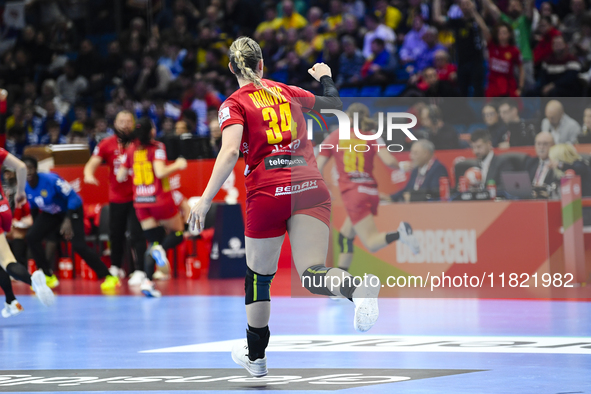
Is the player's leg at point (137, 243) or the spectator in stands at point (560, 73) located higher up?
the spectator in stands at point (560, 73)

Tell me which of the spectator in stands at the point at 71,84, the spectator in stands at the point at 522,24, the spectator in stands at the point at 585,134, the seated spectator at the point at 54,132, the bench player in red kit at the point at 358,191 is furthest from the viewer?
the spectator in stands at the point at 71,84

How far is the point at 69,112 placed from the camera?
59.2 ft

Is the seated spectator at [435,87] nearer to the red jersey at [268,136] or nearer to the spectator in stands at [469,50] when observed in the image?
the spectator in stands at [469,50]

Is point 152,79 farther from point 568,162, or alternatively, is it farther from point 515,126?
point 568,162

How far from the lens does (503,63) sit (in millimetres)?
12539

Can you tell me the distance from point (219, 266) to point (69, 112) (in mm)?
7842

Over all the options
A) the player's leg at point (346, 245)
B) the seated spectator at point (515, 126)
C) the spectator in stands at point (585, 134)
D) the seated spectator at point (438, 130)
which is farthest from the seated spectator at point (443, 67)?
the player's leg at point (346, 245)

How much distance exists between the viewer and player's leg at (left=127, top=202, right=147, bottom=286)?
10305 mm

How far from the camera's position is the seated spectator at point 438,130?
403 inches

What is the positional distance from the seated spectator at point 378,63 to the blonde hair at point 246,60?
32.6 ft

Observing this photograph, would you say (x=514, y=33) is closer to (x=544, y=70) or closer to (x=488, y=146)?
(x=544, y=70)

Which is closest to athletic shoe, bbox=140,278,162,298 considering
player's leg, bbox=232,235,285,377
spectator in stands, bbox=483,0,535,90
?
player's leg, bbox=232,235,285,377

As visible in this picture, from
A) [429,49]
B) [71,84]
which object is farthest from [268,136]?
[71,84]

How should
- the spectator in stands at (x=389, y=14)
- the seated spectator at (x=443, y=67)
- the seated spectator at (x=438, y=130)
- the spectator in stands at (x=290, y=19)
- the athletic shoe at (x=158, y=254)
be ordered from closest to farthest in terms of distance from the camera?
the athletic shoe at (x=158, y=254) → the seated spectator at (x=438, y=130) → the seated spectator at (x=443, y=67) → the spectator in stands at (x=389, y=14) → the spectator in stands at (x=290, y=19)
